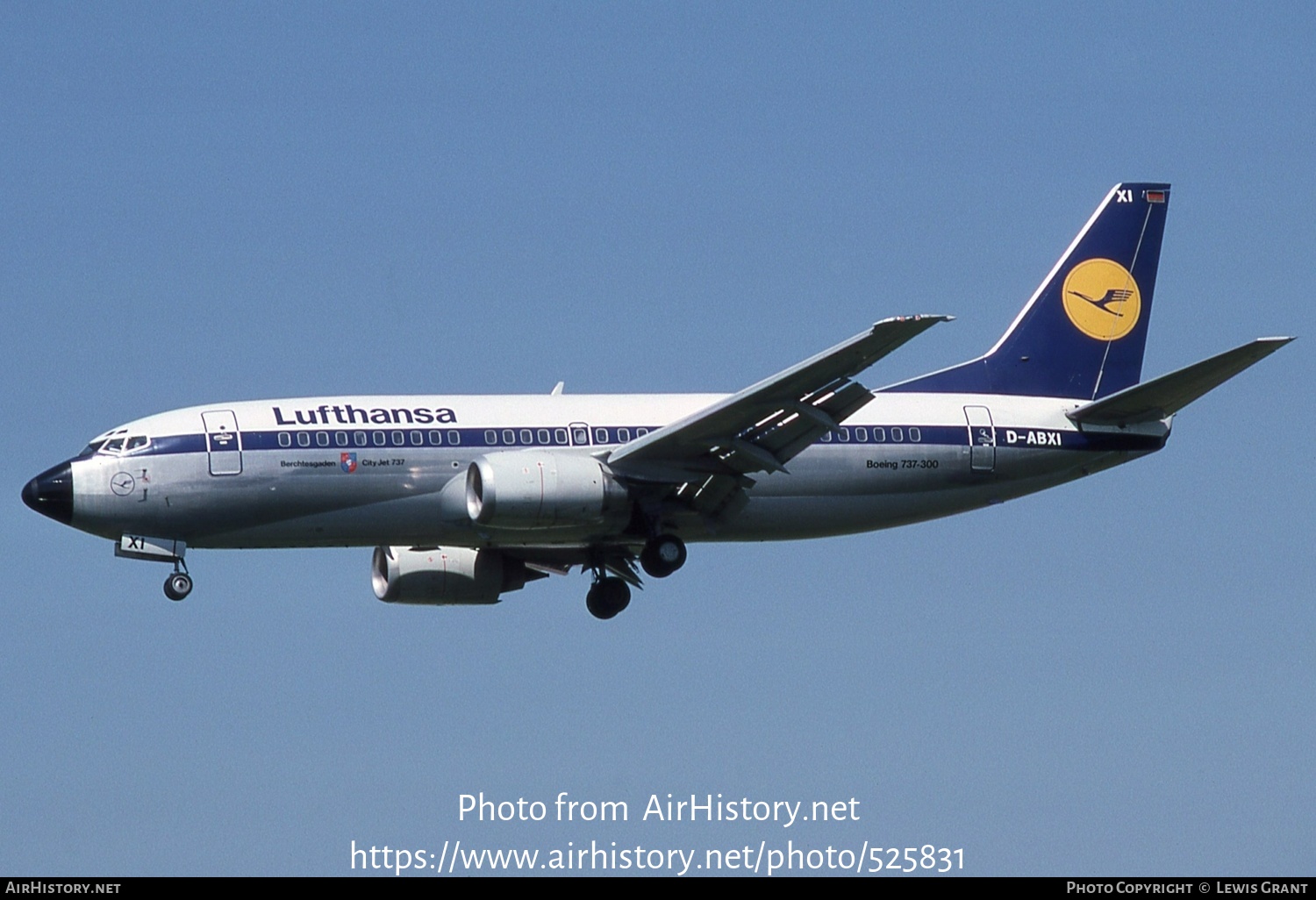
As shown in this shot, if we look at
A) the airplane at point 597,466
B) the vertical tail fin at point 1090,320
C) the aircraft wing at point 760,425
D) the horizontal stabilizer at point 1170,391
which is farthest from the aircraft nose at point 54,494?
the horizontal stabilizer at point 1170,391

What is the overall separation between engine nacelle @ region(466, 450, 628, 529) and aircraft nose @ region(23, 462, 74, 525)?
7.38 metres

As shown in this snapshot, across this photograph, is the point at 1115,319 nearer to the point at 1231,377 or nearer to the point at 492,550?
the point at 1231,377

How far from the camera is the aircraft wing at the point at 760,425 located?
3672cm

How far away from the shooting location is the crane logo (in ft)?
152

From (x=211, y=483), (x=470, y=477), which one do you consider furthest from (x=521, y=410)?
(x=211, y=483)

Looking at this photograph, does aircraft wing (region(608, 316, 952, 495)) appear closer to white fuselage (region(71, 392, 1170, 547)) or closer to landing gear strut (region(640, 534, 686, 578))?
white fuselage (region(71, 392, 1170, 547))

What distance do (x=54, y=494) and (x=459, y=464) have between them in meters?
7.49

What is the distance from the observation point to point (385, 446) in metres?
40.1

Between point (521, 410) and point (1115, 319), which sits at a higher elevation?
point (1115, 319)

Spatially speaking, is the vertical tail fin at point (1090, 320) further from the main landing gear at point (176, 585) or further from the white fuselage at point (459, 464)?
the main landing gear at point (176, 585)

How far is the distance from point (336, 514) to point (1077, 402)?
15.8m

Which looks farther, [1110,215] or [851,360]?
[1110,215]

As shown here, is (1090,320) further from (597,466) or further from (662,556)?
(597,466)

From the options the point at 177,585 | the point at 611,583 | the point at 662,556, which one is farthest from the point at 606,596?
the point at 177,585
